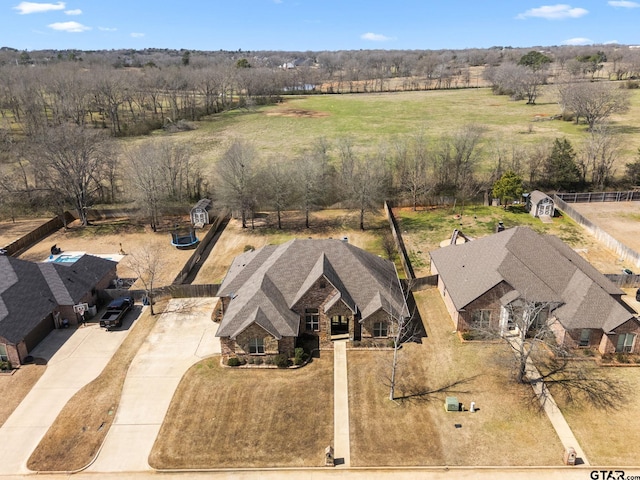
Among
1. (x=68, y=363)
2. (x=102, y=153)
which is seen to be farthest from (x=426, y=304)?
(x=102, y=153)

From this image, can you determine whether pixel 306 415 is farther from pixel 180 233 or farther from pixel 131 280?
pixel 180 233

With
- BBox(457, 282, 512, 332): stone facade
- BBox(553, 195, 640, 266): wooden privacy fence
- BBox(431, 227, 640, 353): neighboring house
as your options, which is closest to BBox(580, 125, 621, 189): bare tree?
BBox(553, 195, 640, 266): wooden privacy fence

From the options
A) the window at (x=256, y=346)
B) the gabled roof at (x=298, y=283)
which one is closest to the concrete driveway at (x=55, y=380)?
the gabled roof at (x=298, y=283)

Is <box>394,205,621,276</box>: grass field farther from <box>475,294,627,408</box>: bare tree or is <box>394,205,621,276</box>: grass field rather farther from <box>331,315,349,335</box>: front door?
<box>331,315,349,335</box>: front door

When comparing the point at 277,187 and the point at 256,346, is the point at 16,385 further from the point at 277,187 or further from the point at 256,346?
the point at 277,187

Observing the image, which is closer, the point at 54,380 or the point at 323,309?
the point at 54,380

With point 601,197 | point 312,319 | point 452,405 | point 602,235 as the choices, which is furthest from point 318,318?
point 601,197

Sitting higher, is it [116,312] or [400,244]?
[400,244]
